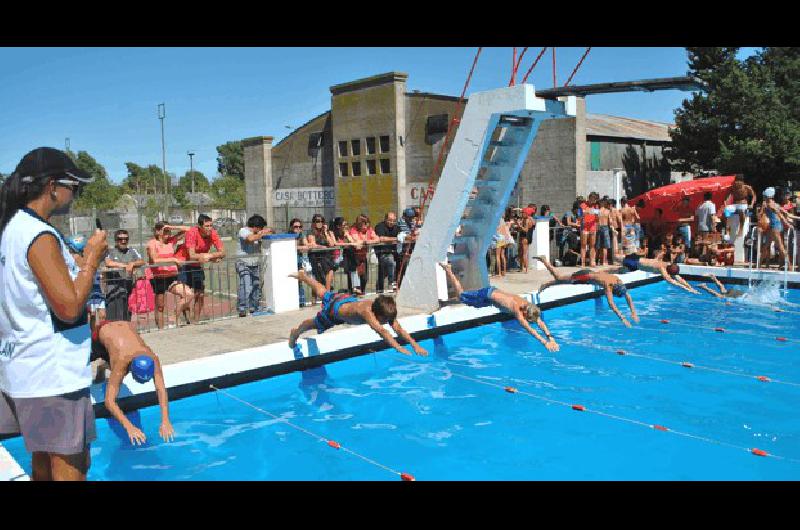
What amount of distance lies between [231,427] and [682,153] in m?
27.6

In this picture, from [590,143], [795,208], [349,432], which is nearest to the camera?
[349,432]

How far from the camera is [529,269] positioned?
56.7ft

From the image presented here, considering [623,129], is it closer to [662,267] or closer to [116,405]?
[662,267]

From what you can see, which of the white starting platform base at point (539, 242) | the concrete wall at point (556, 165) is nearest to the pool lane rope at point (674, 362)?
the white starting platform base at point (539, 242)

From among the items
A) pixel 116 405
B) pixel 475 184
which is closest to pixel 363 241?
pixel 475 184

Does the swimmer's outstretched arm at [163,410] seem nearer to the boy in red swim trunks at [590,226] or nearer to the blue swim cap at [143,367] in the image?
the blue swim cap at [143,367]

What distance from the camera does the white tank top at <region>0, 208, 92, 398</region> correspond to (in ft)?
9.02

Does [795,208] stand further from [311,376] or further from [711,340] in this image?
[311,376]

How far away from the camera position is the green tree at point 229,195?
65562 millimetres

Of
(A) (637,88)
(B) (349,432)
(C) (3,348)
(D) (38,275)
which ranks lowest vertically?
(B) (349,432)

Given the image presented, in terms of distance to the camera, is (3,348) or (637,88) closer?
(3,348)

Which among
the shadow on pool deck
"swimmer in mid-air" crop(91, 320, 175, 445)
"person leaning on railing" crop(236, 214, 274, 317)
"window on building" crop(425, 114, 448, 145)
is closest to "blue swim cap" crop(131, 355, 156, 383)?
"swimmer in mid-air" crop(91, 320, 175, 445)
